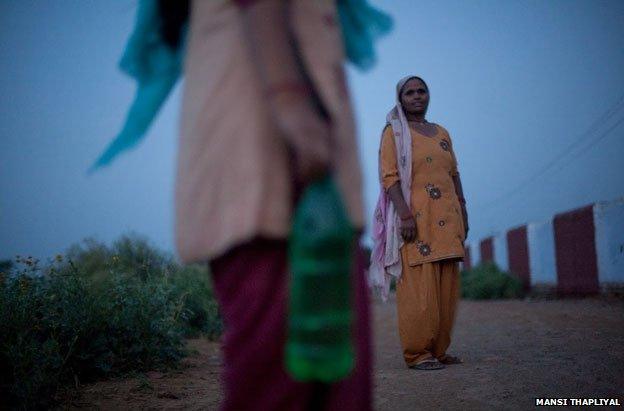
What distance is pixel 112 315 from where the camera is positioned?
4.39 meters

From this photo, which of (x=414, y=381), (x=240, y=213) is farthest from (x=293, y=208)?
(x=414, y=381)

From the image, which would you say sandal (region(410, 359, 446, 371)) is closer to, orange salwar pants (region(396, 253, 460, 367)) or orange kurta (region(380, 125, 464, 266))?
orange salwar pants (region(396, 253, 460, 367))

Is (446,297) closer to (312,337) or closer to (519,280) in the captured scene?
(312,337)

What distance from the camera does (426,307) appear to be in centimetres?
427

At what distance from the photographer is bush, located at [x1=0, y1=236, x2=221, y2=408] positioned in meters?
3.30

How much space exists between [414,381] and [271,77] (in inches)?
121

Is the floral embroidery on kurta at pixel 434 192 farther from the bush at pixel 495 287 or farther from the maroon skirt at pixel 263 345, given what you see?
the bush at pixel 495 287

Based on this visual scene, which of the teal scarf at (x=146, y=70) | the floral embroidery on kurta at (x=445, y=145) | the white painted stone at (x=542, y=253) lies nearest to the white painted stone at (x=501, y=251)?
the white painted stone at (x=542, y=253)

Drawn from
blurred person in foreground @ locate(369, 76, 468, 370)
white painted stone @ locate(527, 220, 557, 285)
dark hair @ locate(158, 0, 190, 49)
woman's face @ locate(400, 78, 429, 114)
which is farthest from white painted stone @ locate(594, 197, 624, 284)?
dark hair @ locate(158, 0, 190, 49)

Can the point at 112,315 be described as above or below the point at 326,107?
below

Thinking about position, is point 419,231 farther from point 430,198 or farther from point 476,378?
point 476,378

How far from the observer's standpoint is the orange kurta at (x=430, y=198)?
4.40 metres

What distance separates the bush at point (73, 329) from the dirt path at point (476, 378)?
0.72 ft

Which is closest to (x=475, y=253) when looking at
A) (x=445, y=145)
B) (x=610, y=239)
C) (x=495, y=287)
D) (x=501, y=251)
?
(x=501, y=251)
